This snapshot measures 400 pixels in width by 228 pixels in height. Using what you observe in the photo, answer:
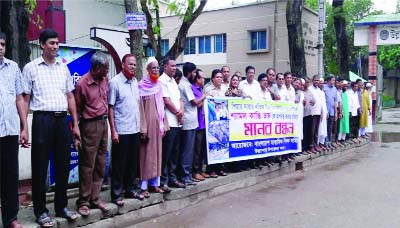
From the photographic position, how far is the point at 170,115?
18.7 feet

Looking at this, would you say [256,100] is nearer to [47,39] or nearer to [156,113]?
[156,113]

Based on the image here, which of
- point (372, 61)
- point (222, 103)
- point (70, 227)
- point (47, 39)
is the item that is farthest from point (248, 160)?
point (372, 61)

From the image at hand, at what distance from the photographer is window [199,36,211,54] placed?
25828 millimetres

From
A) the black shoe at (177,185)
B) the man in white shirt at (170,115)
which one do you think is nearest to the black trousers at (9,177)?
the man in white shirt at (170,115)

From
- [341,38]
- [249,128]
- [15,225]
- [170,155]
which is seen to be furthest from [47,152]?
[341,38]

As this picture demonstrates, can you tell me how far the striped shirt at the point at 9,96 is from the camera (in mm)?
3764

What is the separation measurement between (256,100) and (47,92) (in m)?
4.21

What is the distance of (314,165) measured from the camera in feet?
30.8

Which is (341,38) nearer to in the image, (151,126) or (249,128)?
(249,128)

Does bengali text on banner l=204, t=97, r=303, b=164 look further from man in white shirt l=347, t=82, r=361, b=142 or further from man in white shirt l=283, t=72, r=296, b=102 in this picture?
man in white shirt l=347, t=82, r=361, b=142

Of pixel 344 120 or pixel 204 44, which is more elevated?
pixel 204 44

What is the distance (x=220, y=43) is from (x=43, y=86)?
21564 millimetres

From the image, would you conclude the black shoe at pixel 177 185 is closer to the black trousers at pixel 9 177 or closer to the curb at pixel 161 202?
the curb at pixel 161 202

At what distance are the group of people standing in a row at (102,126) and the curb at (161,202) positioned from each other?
3.7 inches
